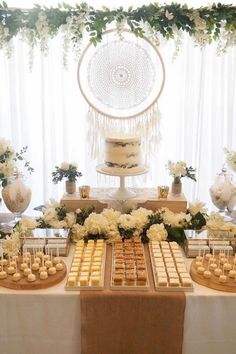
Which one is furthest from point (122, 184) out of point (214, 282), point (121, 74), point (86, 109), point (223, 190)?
point (86, 109)

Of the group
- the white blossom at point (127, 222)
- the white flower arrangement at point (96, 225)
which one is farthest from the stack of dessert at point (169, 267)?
the white flower arrangement at point (96, 225)

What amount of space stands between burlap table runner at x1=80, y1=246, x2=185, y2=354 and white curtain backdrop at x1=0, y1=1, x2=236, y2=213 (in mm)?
1424

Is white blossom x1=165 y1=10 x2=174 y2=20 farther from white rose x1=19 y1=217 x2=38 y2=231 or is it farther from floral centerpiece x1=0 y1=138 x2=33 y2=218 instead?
white rose x1=19 y1=217 x2=38 y2=231

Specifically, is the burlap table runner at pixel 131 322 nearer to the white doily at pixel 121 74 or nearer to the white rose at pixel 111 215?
the white rose at pixel 111 215

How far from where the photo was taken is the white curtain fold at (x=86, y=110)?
10.1 ft

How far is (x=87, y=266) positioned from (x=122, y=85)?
3.75ft

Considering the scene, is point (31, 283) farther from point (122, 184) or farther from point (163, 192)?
point (163, 192)

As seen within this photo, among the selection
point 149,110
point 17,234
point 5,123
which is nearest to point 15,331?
point 17,234

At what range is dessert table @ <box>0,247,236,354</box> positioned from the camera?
5.55ft

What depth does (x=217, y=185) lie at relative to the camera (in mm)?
2338

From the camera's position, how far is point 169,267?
1824 mm

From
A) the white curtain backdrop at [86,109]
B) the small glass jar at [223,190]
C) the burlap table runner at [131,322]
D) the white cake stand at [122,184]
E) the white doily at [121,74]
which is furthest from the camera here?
the white curtain backdrop at [86,109]

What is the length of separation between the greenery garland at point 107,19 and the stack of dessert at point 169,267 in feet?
3.70

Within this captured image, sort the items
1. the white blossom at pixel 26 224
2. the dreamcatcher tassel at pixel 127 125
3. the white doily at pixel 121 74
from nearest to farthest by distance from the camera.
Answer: the white blossom at pixel 26 224, the white doily at pixel 121 74, the dreamcatcher tassel at pixel 127 125
